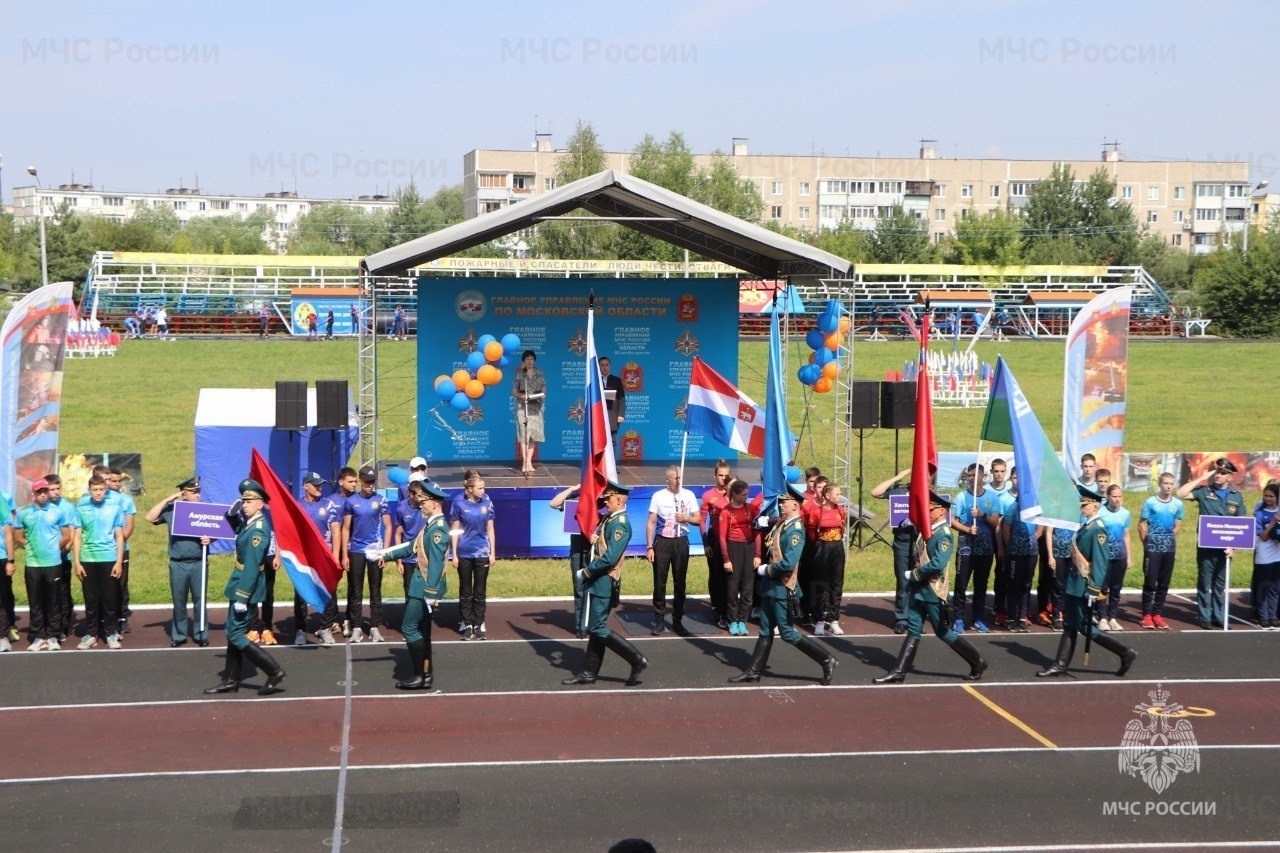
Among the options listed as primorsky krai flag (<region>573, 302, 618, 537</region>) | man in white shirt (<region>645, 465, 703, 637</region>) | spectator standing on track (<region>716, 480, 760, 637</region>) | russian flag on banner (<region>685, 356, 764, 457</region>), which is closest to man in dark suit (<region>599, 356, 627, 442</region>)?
russian flag on banner (<region>685, 356, 764, 457</region>)

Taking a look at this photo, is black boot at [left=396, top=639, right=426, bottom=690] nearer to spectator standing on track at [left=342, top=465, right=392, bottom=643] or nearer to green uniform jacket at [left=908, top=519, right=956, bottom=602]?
spectator standing on track at [left=342, top=465, right=392, bottom=643]

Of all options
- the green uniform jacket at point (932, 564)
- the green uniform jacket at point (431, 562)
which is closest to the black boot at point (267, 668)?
the green uniform jacket at point (431, 562)

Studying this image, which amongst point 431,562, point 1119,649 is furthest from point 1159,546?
point 431,562

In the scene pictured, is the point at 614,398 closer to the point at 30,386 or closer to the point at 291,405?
the point at 291,405

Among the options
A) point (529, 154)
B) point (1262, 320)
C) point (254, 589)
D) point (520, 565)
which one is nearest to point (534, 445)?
point (520, 565)

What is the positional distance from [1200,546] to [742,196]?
5801 cm

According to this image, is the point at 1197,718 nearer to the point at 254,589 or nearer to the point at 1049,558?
the point at 1049,558

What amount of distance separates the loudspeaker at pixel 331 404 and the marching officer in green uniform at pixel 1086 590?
9387mm

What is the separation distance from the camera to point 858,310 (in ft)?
207

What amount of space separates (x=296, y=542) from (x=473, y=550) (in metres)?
2.11

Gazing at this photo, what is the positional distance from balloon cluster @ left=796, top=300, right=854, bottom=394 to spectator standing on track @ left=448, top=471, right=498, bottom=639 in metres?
6.44

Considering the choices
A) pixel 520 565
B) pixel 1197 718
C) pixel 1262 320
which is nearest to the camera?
pixel 1197 718

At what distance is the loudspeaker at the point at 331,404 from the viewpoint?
16984 millimetres

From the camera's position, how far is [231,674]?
11.6 m
